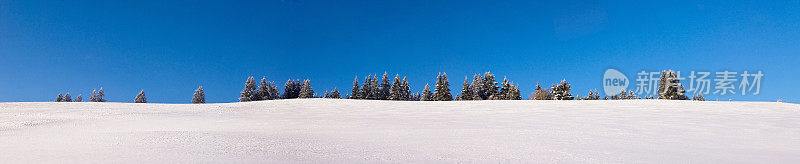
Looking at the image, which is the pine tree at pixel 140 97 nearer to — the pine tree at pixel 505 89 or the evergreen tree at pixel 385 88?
the evergreen tree at pixel 385 88

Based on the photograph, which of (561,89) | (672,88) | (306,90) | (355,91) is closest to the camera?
(672,88)

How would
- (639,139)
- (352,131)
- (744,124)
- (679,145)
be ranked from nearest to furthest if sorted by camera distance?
(679,145) → (639,139) → (352,131) → (744,124)

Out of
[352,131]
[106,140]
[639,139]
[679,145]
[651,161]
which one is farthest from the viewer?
[352,131]

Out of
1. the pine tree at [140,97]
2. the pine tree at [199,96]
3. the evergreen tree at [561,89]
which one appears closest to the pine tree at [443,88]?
the evergreen tree at [561,89]

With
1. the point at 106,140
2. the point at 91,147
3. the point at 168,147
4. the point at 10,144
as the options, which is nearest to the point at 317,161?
the point at 168,147

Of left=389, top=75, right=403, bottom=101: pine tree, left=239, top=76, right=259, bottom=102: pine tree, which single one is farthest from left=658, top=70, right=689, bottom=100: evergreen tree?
left=239, top=76, right=259, bottom=102: pine tree

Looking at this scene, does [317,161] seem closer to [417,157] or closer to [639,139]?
[417,157]

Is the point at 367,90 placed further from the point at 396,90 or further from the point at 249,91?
the point at 249,91

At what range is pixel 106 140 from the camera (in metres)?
4.71

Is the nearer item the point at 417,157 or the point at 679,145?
the point at 417,157

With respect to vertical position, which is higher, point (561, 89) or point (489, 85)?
point (489, 85)

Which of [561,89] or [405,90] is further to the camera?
[405,90]

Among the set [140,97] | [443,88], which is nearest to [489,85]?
[443,88]

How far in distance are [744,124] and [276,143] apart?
994 centimetres
